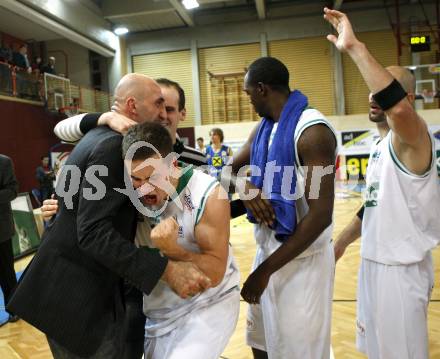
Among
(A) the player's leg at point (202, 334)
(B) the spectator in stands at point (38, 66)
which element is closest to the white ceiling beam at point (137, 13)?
(B) the spectator in stands at point (38, 66)

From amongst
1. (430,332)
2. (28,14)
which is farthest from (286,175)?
(28,14)

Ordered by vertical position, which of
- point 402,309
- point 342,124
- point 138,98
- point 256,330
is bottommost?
point 256,330

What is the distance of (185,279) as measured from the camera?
1809mm

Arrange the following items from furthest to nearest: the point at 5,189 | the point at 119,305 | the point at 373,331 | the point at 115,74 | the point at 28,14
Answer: the point at 115,74 → the point at 28,14 → the point at 5,189 → the point at 373,331 → the point at 119,305

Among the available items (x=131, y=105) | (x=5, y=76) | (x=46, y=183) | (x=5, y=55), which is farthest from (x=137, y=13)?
(x=131, y=105)

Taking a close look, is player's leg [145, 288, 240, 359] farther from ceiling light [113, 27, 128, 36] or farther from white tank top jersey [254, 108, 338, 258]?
ceiling light [113, 27, 128, 36]

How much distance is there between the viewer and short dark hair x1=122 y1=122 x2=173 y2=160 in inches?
72.0

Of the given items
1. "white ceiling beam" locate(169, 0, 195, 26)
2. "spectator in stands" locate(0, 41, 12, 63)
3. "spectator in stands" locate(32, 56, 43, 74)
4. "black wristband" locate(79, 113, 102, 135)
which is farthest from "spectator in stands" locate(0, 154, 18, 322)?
"white ceiling beam" locate(169, 0, 195, 26)

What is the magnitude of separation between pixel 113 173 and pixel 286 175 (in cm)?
91

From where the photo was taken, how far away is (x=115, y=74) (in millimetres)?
19344

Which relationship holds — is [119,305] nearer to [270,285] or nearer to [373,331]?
[270,285]

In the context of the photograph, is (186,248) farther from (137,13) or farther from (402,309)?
(137,13)

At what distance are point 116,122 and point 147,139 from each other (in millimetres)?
345

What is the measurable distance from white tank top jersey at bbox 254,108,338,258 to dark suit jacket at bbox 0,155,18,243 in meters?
3.43
